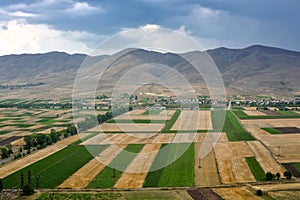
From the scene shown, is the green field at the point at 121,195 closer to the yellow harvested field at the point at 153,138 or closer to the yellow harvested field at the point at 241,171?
the yellow harvested field at the point at 241,171

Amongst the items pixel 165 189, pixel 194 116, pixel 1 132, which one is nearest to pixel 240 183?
pixel 165 189

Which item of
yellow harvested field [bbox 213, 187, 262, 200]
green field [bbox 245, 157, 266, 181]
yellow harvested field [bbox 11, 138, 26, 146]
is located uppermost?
yellow harvested field [bbox 11, 138, 26, 146]

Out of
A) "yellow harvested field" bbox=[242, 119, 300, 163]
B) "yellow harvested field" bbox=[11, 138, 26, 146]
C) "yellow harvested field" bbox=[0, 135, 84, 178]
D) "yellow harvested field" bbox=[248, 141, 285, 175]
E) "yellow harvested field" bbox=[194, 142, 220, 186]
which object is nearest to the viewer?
"yellow harvested field" bbox=[194, 142, 220, 186]

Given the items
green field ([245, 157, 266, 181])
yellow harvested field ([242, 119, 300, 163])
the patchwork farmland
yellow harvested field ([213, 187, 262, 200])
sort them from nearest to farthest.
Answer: yellow harvested field ([213, 187, 262, 200]), the patchwork farmland, green field ([245, 157, 266, 181]), yellow harvested field ([242, 119, 300, 163])

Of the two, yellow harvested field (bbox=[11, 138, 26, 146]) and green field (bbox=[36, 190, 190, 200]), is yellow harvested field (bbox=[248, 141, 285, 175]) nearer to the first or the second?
green field (bbox=[36, 190, 190, 200])

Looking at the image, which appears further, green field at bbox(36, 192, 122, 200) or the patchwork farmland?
the patchwork farmland

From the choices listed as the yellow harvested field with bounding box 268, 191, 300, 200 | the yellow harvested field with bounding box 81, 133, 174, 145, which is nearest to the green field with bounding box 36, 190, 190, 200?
the yellow harvested field with bounding box 268, 191, 300, 200

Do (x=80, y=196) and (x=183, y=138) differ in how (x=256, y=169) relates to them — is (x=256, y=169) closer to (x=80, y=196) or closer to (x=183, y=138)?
(x=183, y=138)

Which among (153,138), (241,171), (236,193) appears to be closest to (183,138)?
(153,138)
